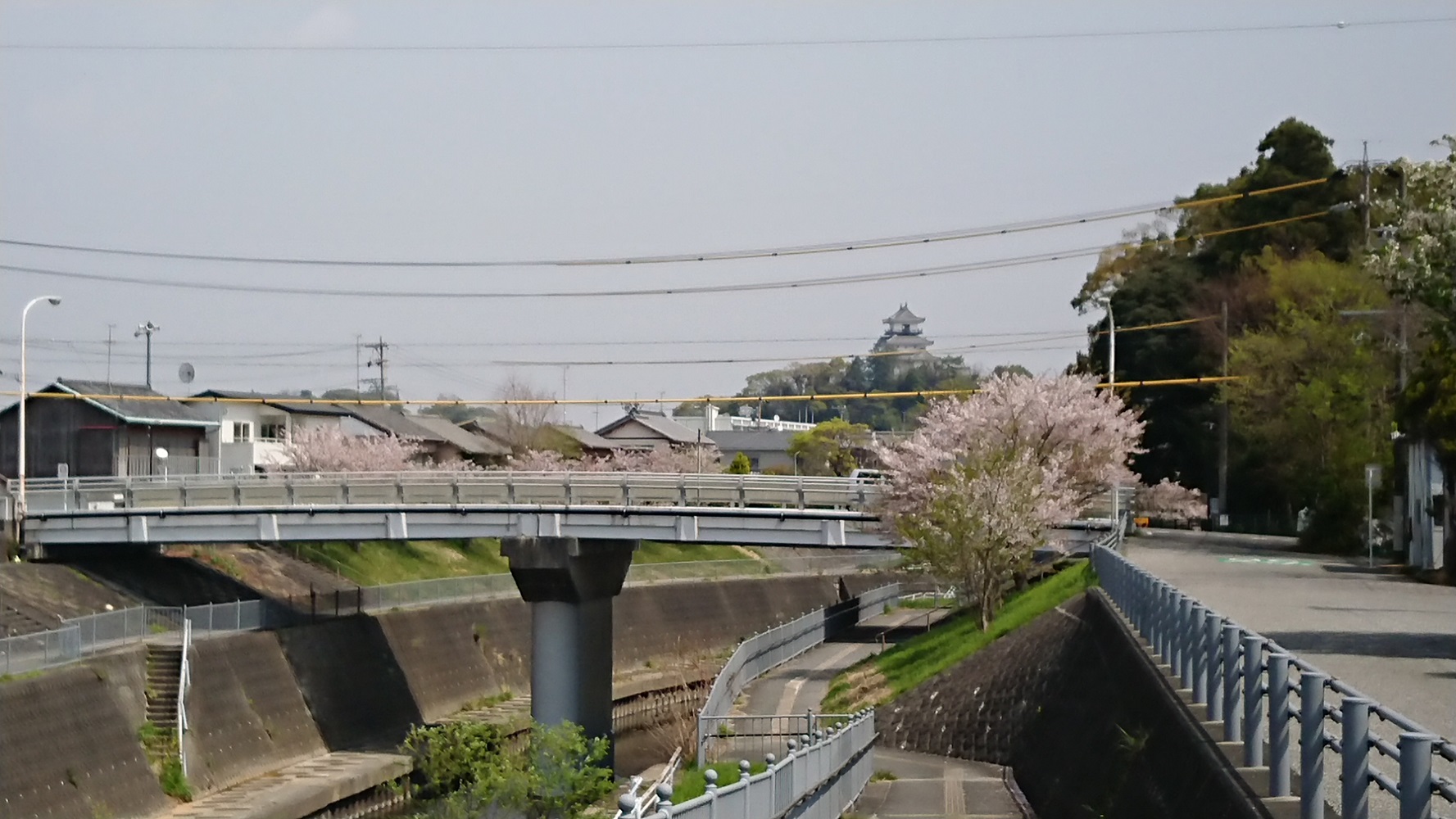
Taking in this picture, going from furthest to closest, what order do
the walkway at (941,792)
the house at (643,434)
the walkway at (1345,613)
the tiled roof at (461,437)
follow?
the house at (643,434)
the tiled roof at (461,437)
the walkway at (941,792)
the walkway at (1345,613)

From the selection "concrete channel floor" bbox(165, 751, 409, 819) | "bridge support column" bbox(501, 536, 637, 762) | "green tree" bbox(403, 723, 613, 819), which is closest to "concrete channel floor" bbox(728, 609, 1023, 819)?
"bridge support column" bbox(501, 536, 637, 762)

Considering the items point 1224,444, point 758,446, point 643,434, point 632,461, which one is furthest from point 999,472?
point 758,446

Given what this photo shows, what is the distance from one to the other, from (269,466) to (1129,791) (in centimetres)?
6870

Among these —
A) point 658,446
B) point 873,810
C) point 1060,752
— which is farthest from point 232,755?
point 658,446

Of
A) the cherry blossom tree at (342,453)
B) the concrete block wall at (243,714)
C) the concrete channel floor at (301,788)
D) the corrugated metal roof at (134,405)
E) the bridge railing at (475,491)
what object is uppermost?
the corrugated metal roof at (134,405)

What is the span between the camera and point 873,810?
27.5m

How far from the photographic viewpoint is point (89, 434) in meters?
66.9

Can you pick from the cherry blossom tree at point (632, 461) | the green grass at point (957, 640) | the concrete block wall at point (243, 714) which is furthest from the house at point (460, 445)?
the green grass at point (957, 640)

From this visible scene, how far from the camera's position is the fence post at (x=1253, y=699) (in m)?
12.5

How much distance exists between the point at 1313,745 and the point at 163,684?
109ft

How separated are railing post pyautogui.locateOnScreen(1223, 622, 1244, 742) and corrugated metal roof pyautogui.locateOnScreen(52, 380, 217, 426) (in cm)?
5873

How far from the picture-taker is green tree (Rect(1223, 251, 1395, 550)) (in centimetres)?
5478

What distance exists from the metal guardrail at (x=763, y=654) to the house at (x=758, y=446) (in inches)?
2548

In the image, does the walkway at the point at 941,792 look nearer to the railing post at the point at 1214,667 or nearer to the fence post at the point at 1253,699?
the railing post at the point at 1214,667
